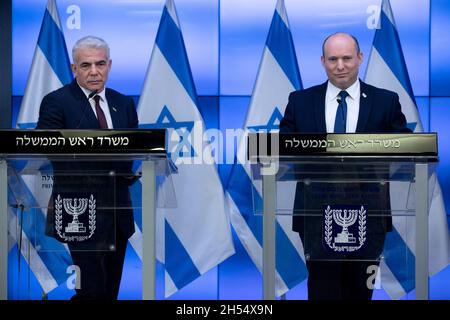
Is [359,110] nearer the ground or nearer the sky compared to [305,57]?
nearer the ground

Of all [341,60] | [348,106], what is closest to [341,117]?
[348,106]

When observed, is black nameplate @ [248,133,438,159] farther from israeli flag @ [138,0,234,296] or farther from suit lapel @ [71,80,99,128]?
israeli flag @ [138,0,234,296]

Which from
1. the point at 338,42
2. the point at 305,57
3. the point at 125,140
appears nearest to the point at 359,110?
the point at 338,42

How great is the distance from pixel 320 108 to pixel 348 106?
0.59 feet

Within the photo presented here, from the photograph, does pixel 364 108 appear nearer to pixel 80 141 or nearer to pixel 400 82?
pixel 400 82

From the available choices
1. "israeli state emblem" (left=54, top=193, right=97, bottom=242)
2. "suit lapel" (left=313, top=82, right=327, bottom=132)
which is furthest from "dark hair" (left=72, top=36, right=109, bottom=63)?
"israeli state emblem" (left=54, top=193, right=97, bottom=242)

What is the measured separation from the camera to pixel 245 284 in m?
6.21

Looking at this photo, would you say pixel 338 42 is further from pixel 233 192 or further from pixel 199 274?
pixel 199 274

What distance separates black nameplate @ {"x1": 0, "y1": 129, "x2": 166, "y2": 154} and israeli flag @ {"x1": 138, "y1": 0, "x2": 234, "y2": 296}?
231cm

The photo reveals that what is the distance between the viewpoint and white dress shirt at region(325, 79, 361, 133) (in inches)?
216

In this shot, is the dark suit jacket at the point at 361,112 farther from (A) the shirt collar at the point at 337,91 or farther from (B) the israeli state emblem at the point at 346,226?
(B) the israeli state emblem at the point at 346,226

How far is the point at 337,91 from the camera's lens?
18.6ft

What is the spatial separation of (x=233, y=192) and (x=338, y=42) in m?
1.22
